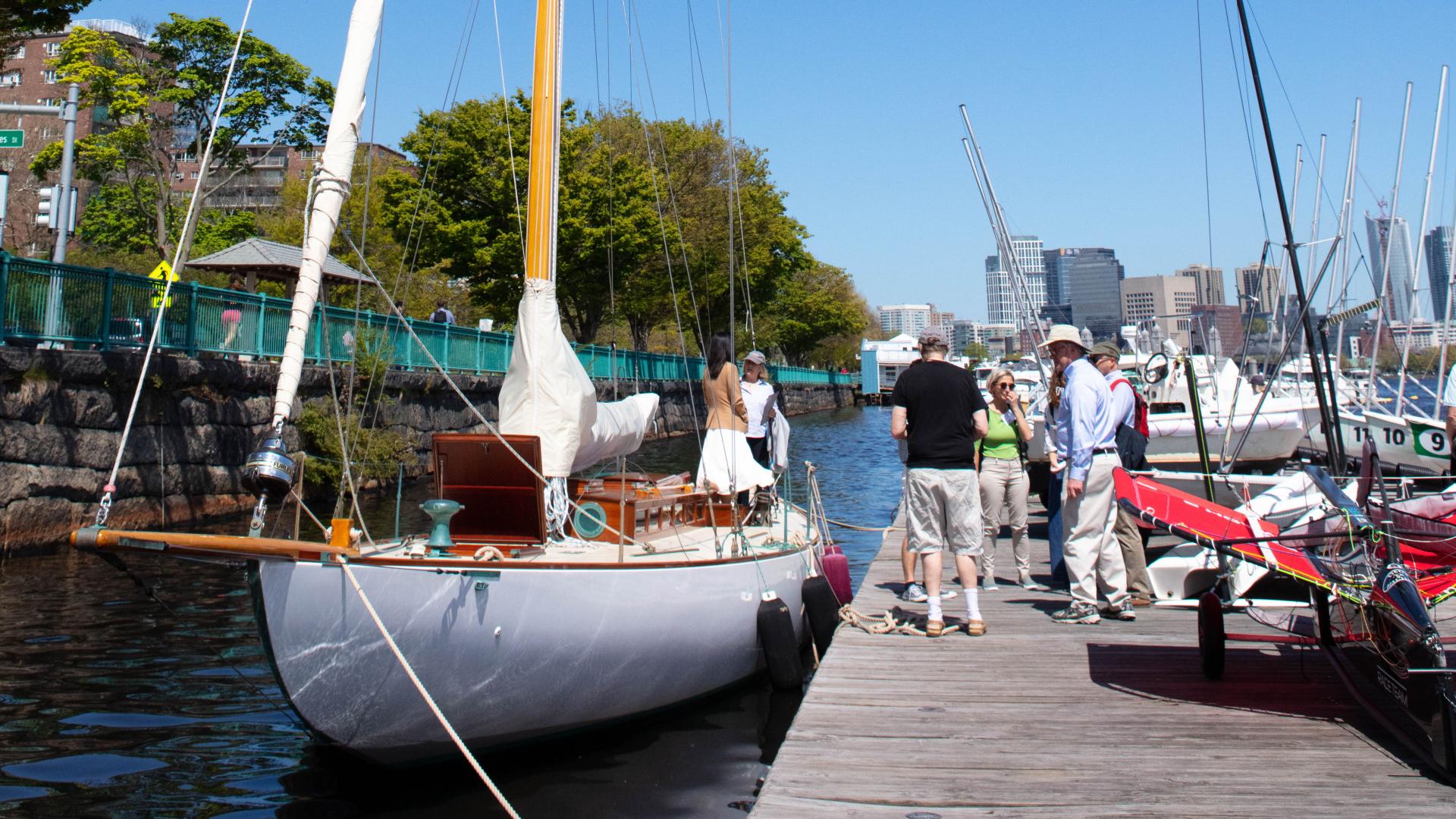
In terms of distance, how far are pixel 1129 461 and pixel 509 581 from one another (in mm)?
4671

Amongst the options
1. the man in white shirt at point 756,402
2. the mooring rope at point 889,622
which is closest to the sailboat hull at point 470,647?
the mooring rope at point 889,622

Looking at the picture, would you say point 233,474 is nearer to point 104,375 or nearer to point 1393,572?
point 104,375

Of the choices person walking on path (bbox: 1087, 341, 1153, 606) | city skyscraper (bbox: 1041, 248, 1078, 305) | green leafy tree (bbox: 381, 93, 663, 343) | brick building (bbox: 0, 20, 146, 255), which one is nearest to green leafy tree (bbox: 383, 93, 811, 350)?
green leafy tree (bbox: 381, 93, 663, 343)

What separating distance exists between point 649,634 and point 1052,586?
3.84 m

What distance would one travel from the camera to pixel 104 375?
44.7 feet

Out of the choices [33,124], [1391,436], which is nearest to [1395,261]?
[1391,436]

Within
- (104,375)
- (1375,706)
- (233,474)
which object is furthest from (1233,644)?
(233,474)

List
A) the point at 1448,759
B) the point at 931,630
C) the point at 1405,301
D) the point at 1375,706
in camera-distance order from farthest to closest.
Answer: the point at 1405,301 < the point at 931,630 < the point at 1375,706 < the point at 1448,759

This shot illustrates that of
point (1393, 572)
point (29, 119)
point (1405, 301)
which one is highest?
point (29, 119)

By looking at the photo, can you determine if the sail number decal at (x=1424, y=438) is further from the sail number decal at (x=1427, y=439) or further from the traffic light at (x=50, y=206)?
the traffic light at (x=50, y=206)

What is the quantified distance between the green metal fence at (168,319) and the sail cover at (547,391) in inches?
22.7

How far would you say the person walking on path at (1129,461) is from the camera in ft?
25.9

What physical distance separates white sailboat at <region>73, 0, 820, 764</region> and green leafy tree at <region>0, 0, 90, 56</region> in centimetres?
1044

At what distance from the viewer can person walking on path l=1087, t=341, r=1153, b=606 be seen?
7895mm
